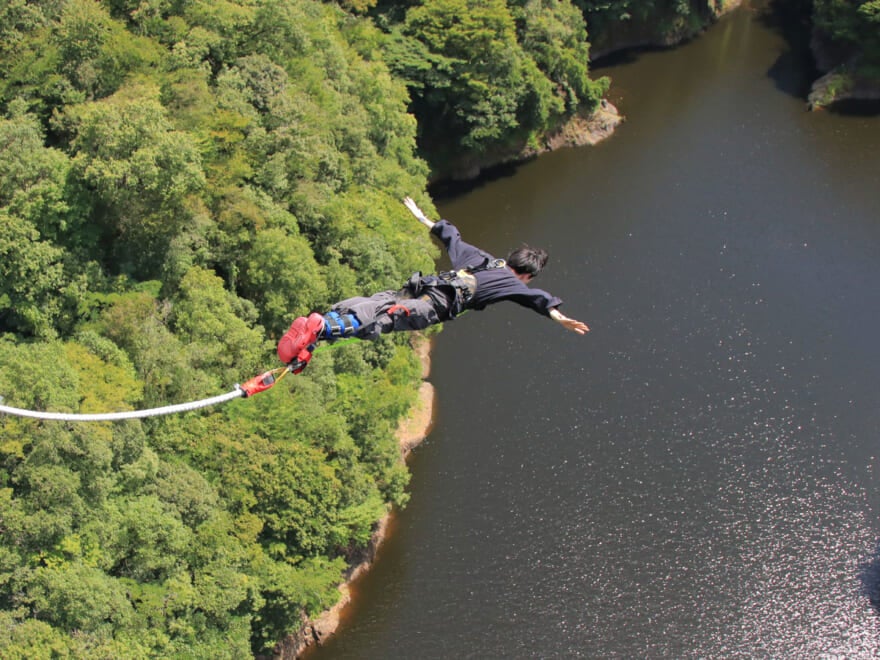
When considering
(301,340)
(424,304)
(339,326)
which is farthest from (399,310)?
(301,340)

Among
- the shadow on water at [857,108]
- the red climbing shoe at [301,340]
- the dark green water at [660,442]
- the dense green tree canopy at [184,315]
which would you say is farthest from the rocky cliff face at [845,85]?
the red climbing shoe at [301,340]

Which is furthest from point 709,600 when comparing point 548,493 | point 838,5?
point 838,5

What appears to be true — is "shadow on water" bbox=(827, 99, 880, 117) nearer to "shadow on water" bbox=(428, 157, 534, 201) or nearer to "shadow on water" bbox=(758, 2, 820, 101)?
"shadow on water" bbox=(758, 2, 820, 101)

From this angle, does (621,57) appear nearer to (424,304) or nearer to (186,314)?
(186,314)

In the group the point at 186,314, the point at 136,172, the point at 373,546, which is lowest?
the point at 373,546

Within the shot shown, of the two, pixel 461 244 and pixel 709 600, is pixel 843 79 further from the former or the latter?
pixel 461 244

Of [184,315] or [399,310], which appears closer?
[399,310]

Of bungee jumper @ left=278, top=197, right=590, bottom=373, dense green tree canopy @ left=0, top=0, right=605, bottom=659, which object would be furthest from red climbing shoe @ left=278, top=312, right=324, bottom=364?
dense green tree canopy @ left=0, top=0, right=605, bottom=659
